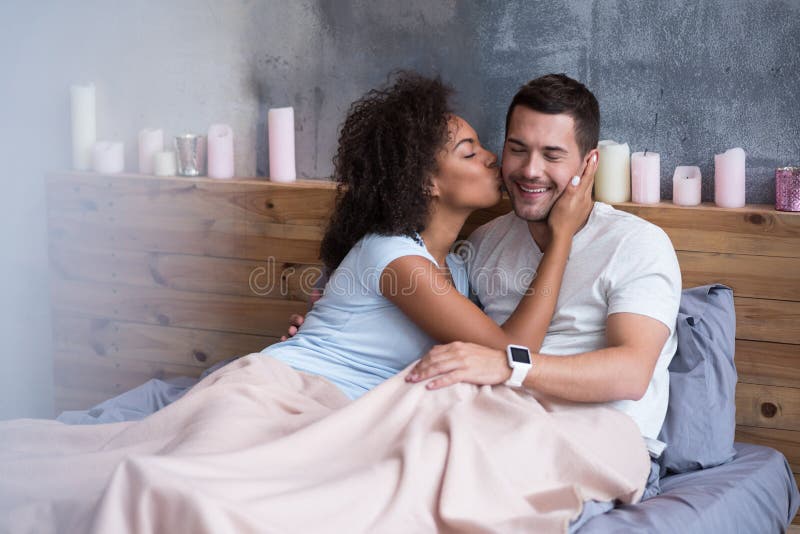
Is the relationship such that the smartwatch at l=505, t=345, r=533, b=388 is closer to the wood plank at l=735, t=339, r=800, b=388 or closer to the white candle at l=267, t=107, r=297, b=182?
the wood plank at l=735, t=339, r=800, b=388

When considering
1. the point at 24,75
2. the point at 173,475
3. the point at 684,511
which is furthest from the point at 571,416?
the point at 24,75

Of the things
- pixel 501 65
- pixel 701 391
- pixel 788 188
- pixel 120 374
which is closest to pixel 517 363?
pixel 701 391

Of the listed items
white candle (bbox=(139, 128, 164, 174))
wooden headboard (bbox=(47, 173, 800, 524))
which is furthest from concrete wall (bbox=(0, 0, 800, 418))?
wooden headboard (bbox=(47, 173, 800, 524))

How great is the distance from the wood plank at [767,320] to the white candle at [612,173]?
38 cm

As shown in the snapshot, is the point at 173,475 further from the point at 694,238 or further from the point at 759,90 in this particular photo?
the point at 759,90

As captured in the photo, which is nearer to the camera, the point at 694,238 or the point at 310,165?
the point at 694,238

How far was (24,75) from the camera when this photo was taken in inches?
30.5

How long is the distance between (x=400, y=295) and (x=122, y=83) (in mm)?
929

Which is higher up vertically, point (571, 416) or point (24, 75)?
point (24, 75)

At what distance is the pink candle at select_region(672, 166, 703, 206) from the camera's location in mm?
2090

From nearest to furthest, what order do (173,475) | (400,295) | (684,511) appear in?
(173,475) < (684,511) < (400,295)

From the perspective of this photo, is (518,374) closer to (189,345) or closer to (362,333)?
(362,333)

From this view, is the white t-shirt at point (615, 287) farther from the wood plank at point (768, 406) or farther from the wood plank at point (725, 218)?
the wood plank at point (768, 406)

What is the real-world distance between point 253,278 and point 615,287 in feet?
3.57
